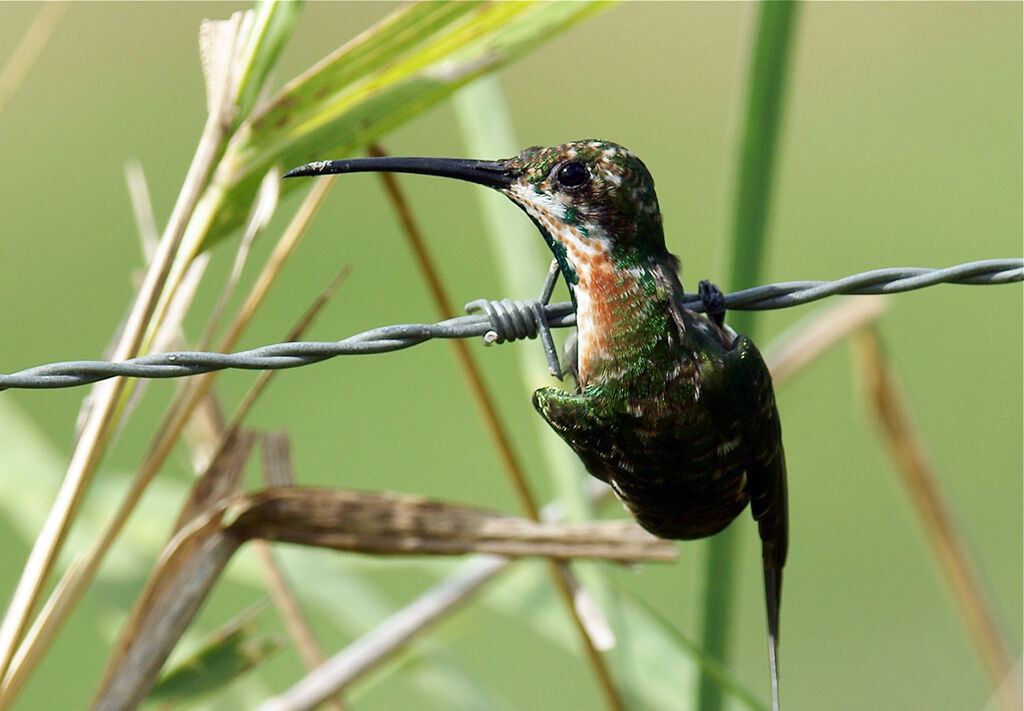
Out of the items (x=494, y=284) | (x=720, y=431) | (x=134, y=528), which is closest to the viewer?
(x=720, y=431)

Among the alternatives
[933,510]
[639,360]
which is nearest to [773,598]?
[639,360]

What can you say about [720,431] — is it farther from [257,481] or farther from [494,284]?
[494,284]

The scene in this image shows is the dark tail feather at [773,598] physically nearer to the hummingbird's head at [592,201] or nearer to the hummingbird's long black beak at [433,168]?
the hummingbird's head at [592,201]

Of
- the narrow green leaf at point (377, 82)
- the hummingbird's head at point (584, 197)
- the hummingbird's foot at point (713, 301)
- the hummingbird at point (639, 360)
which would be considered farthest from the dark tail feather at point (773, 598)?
the narrow green leaf at point (377, 82)

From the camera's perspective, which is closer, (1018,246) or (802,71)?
(1018,246)

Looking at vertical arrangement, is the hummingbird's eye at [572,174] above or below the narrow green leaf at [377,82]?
below

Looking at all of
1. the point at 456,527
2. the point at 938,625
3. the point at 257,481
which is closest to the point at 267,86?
the point at 456,527
